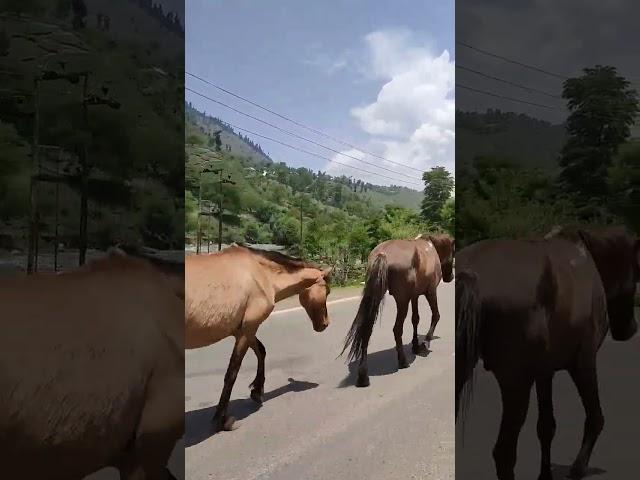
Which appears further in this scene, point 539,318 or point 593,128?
point 593,128

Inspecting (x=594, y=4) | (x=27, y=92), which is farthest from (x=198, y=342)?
(x=594, y=4)

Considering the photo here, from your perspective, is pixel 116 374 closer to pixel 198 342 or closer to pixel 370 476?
pixel 198 342

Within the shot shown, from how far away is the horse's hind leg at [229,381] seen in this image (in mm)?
1982

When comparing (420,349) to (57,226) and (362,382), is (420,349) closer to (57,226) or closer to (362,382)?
(362,382)

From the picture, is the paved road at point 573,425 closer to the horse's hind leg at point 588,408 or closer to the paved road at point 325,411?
the horse's hind leg at point 588,408

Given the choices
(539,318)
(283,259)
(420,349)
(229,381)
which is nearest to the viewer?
(539,318)

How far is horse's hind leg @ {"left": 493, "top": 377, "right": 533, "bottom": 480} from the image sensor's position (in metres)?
1.49

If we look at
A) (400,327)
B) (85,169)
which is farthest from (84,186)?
(400,327)

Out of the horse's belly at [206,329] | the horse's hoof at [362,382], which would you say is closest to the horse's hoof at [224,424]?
the horse's belly at [206,329]

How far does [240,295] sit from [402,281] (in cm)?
95

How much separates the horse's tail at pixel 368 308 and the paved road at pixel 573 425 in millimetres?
805

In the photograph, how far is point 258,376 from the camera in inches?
86.0

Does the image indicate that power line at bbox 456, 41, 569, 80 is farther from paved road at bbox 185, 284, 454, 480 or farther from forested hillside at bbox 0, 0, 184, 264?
paved road at bbox 185, 284, 454, 480

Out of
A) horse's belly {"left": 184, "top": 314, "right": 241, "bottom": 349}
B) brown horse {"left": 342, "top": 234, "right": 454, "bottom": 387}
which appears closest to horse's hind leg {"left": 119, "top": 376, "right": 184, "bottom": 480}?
horse's belly {"left": 184, "top": 314, "right": 241, "bottom": 349}
